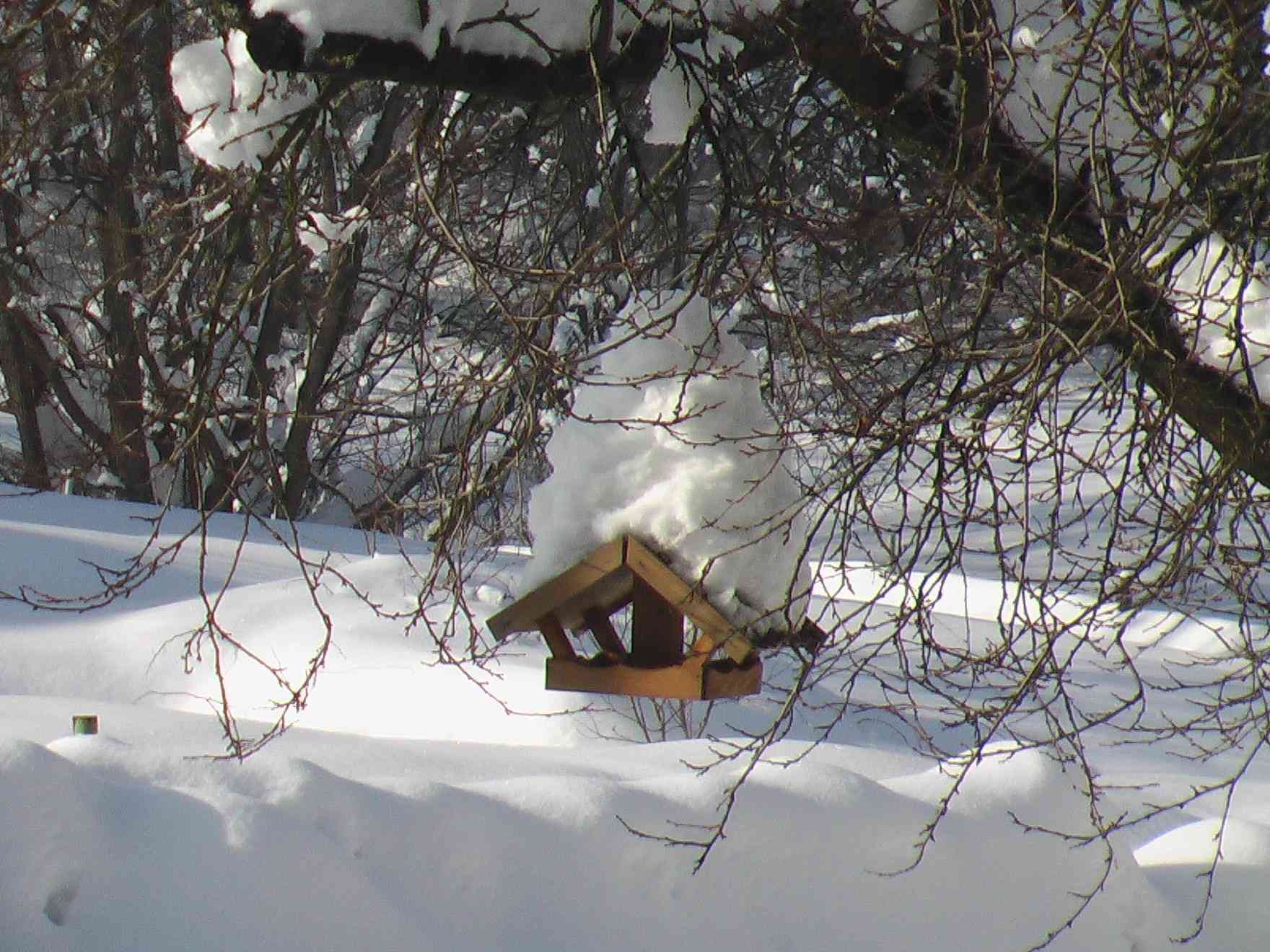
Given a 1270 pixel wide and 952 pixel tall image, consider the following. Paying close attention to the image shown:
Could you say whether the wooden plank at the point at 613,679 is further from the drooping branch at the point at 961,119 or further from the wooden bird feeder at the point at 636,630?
the drooping branch at the point at 961,119

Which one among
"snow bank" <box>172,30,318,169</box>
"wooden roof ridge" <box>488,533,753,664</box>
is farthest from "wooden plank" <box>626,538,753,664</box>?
"snow bank" <box>172,30,318,169</box>

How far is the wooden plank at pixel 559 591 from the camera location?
3355mm

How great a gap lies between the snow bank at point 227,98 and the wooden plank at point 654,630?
4.91 feet

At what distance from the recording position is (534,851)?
14.1ft

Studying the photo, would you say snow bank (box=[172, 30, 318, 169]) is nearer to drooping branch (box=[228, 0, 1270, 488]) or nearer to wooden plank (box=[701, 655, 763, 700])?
drooping branch (box=[228, 0, 1270, 488])

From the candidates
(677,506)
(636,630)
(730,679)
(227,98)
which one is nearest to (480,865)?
(636,630)

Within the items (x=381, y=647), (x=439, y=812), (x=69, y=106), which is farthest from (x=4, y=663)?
(x=439, y=812)

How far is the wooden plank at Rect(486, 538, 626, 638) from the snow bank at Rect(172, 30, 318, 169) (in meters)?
1.33

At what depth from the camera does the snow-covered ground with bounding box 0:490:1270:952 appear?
12.4 ft

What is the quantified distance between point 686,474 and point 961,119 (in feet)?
3.21

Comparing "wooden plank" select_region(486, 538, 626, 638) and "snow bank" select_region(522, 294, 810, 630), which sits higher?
"snow bank" select_region(522, 294, 810, 630)

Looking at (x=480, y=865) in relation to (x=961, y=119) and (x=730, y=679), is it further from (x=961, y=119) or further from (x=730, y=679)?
(x=961, y=119)

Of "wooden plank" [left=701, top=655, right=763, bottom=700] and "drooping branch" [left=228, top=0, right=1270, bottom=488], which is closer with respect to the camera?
"drooping branch" [left=228, top=0, right=1270, bottom=488]

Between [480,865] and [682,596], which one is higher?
[682,596]
